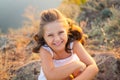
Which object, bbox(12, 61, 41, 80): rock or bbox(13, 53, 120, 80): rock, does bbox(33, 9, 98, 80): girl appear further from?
bbox(12, 61, 41, 80): rock

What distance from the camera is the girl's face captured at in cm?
305

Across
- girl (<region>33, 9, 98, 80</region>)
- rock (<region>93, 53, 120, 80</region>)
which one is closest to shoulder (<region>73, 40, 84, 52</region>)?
girl (<region>33, 9, 98, 80</region>)

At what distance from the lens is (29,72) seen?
13.8 feet

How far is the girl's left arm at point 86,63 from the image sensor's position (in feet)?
10.0

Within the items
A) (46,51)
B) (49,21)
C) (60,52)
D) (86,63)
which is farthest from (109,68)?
(49,21)

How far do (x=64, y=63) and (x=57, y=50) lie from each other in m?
0.13

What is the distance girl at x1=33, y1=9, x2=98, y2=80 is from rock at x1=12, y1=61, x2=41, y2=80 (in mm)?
943

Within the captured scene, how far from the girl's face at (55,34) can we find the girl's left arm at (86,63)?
20 centimetres

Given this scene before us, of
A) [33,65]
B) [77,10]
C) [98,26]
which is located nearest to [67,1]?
[77,10]

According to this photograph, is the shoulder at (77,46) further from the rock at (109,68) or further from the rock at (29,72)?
the rock at (29,72)

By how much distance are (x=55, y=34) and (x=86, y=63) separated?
41 cm

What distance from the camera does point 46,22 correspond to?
3121 mm

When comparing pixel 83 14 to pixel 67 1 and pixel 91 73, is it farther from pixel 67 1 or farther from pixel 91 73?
pixel 91 73

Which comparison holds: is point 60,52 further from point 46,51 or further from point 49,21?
point 49,21
